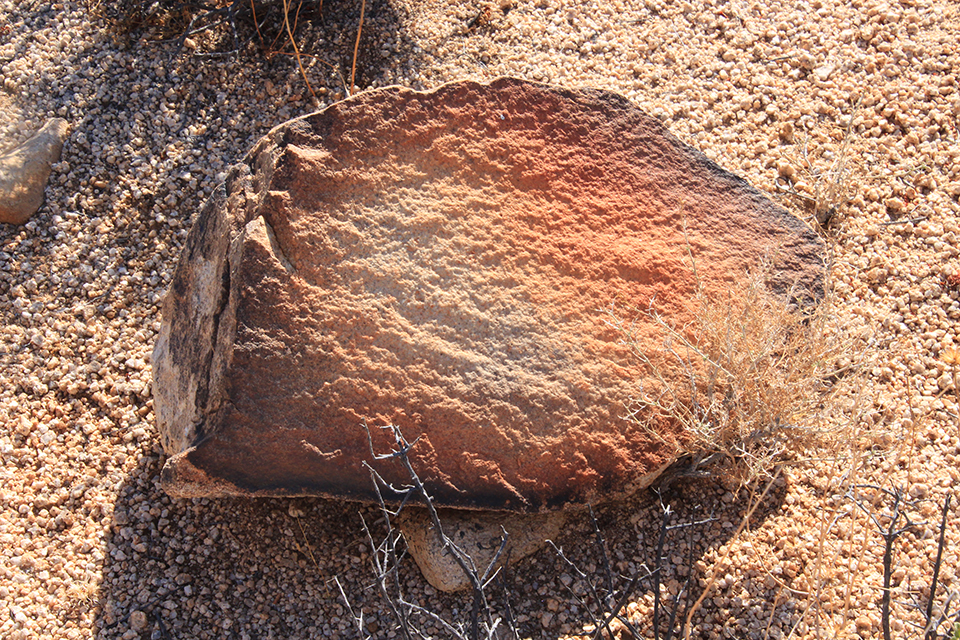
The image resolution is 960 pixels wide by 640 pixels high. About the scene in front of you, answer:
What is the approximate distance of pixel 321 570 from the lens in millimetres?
2461

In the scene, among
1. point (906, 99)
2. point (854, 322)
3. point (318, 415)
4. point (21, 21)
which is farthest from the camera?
point (21, 21)

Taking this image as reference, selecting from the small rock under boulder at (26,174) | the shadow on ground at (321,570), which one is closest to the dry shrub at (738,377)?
the shadow on ground at (321,570)

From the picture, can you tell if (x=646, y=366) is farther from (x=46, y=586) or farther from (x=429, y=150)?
(x=46, y=586)

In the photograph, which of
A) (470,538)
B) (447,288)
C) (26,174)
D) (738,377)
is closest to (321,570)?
(470,538)

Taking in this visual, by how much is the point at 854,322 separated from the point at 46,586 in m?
2.89

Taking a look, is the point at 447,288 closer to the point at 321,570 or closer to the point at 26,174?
the point at 321,570

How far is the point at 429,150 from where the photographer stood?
2529mm

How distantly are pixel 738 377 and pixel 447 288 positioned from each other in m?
0.89

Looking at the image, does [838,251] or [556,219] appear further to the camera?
[838,251]

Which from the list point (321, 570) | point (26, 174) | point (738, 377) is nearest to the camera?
point (738, 377)

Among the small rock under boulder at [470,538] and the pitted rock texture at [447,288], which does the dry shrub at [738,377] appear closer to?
the pitted rock texture at [447,288]

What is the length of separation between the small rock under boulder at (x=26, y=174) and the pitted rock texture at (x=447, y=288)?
1.03 metres

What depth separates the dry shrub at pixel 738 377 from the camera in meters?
2.26

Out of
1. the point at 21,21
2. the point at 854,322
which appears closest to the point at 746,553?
the point at 854,322
